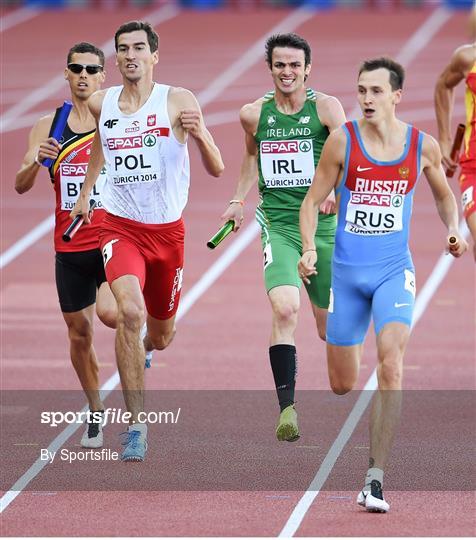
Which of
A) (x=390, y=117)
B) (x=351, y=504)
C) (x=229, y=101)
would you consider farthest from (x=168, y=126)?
(x=229, y=101)

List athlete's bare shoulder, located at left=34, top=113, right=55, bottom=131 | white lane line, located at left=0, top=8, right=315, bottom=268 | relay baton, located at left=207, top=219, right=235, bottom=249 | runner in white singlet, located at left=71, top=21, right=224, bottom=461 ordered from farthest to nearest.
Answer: white lane line, located at left=0, top=8, right=315, bottom=268, athlete's bare shoulder, located at left=34, top=113, right=55, bottom=131, runner in white singlet, located at left=71, top=21, right=224, bottom=461, relay baton, located at left=207, top=219, right=235, bottom=249

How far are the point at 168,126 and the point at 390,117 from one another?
156cm

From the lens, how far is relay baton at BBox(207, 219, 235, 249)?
29.6 ft

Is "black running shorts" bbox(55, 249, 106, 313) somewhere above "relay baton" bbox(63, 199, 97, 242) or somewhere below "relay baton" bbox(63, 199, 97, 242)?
below

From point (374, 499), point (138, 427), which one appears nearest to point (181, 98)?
point (138, 427)

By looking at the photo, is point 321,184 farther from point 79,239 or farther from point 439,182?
point 79,239

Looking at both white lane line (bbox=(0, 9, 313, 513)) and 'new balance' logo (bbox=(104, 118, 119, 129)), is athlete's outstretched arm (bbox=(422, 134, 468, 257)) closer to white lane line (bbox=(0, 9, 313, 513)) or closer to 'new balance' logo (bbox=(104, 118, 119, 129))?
'new balance' logo (bbox=(104, 118, 119, 129))

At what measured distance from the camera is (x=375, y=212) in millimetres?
8430

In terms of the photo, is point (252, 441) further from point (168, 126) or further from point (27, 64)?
point (27, 64)

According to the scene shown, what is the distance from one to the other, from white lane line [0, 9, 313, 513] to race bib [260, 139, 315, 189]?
214 centimetres

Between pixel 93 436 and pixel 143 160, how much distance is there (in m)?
1.71

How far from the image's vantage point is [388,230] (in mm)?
A: 8461

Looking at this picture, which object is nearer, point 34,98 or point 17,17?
point 34,98

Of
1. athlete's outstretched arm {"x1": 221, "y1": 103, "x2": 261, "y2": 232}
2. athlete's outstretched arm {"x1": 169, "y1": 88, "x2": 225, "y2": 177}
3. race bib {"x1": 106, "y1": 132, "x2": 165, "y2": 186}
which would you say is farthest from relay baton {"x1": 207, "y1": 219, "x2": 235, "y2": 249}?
race bib {"x1": 106, "y1": 132, "x2": 165, "y2": 186}
